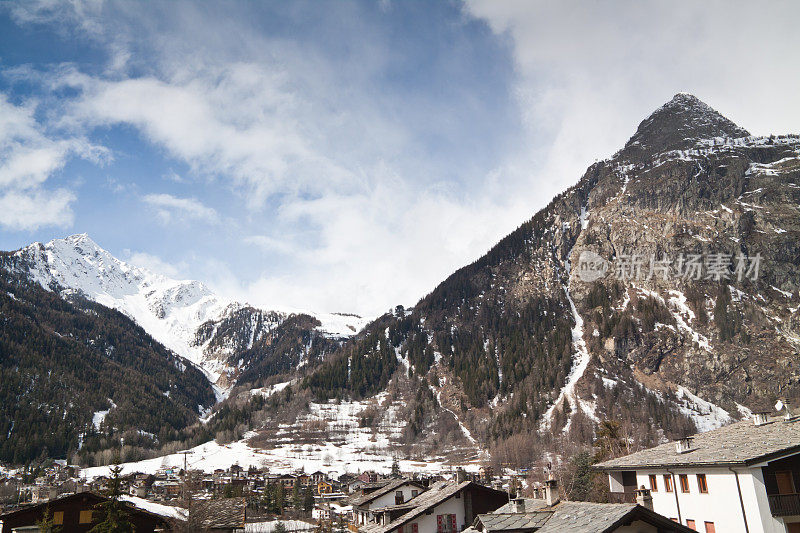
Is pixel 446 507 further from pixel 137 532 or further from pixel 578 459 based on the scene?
pixel 578 459

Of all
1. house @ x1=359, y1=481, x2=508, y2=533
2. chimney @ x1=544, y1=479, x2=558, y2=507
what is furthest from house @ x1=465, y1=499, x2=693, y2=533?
house @ x1=359, y1=481, x2=508, y2=533

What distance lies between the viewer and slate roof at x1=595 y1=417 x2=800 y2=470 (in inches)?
1355

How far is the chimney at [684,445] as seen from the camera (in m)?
41.3

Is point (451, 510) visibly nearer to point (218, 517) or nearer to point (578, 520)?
point (218, 517)

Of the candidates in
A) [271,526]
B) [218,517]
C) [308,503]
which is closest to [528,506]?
[218,517]

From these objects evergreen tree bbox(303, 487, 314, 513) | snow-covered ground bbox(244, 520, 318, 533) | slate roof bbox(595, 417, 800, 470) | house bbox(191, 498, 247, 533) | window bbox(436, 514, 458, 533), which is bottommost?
snow-covered ground bbox(244, 520, 318, 533)

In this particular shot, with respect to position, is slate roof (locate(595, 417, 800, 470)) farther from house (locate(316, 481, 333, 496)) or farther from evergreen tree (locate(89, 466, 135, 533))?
house (locate(316, 481, 333, 496))

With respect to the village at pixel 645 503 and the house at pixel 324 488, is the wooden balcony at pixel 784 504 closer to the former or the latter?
the village at pixel 645 503

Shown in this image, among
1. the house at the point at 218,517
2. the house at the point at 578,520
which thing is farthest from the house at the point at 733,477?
the house at the point at 218,517

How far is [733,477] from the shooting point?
117 ft

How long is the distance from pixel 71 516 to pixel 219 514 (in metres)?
11.4

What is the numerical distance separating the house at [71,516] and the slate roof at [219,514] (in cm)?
360

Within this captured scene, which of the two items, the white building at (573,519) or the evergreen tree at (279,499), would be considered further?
the evergreen tree at (279,499)

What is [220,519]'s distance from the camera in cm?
4903
